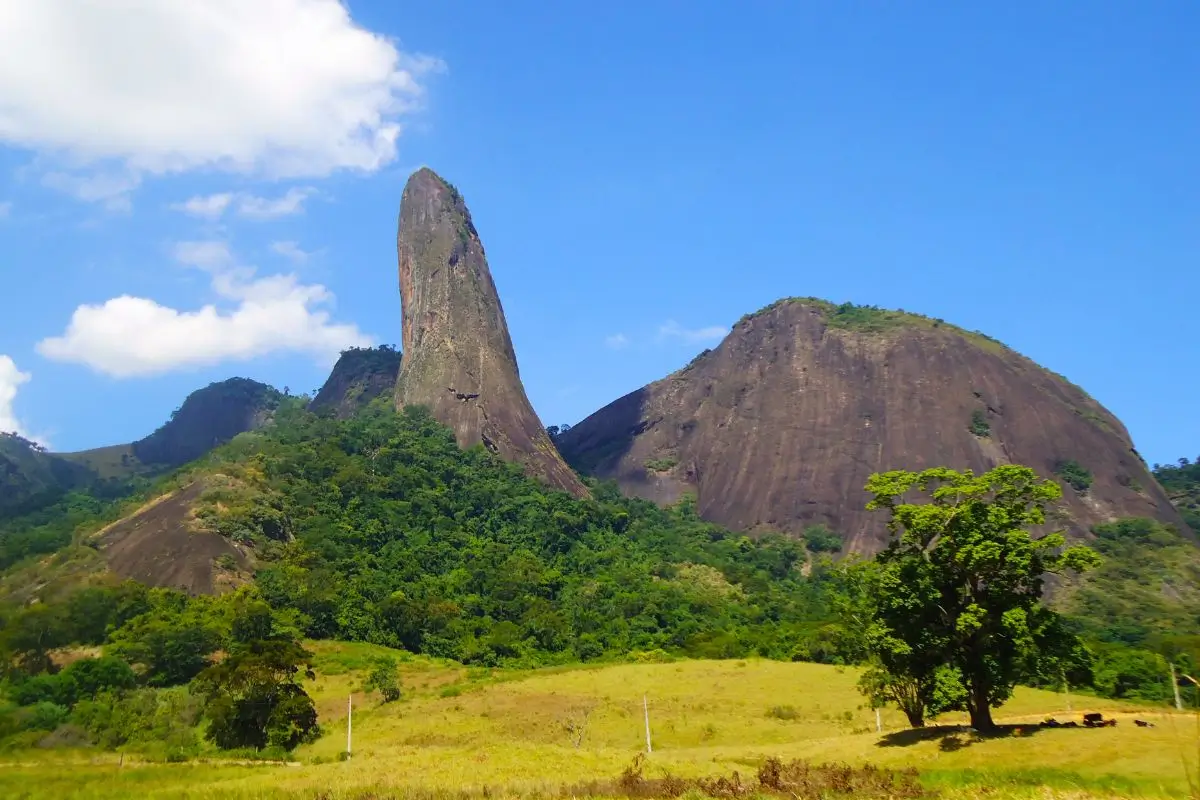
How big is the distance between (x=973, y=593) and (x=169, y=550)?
62.7 meters

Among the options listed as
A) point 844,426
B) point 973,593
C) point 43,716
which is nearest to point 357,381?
point 844,426

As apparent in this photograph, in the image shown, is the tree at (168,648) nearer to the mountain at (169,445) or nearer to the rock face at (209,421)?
the mountain at (169,445)

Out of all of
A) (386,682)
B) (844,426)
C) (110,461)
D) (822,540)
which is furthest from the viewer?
(110,461)

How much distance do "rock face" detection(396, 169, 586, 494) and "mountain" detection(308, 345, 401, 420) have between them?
15.3 m

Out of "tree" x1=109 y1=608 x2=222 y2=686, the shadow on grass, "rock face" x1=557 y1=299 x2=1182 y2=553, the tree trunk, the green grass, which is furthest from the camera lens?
the green grass

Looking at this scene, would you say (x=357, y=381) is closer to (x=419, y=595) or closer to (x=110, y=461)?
(x=110, y=461)

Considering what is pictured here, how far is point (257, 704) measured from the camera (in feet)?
117

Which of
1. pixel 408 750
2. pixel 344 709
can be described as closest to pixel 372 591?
pixel 344 709

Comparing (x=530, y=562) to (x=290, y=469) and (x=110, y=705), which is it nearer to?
(x=290, y=469)

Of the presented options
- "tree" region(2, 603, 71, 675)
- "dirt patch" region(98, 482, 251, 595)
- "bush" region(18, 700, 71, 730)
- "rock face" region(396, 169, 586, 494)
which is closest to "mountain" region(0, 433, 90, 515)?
"rock face" region(396, 169, 586, 494)

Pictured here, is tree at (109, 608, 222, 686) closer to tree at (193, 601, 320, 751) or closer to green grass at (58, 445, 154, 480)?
tree at (193, 601, 320, 751)

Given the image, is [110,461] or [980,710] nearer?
[980,710]

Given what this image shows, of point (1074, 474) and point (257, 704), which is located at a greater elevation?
point (1074, 474)

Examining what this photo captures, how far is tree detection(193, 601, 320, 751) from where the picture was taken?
115ft
